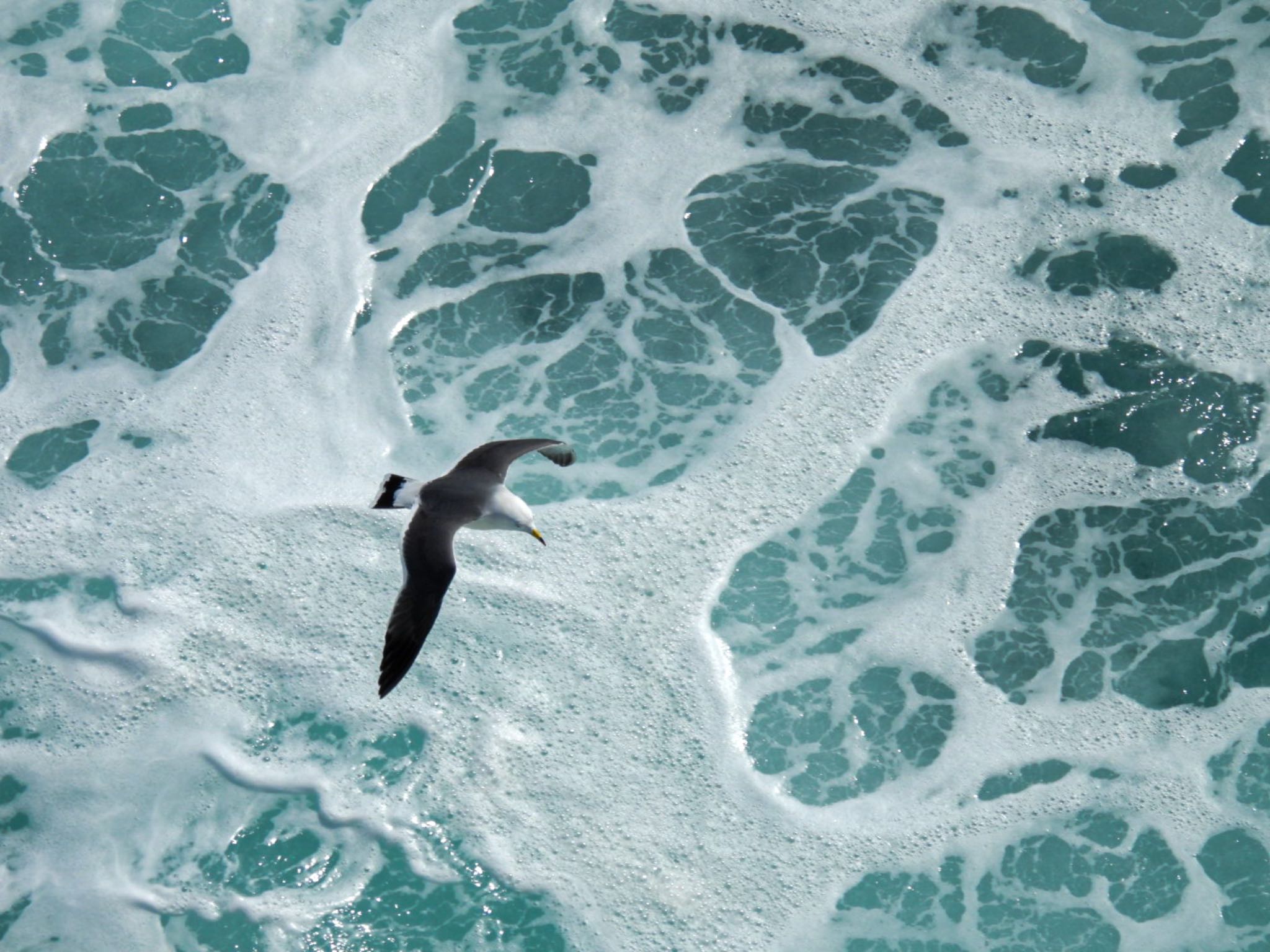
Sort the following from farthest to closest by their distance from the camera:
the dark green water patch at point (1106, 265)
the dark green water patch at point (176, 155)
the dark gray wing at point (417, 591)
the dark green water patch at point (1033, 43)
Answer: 1. the dark green water patch at point (1033, 43)
2. the dark green water patch at point (176, 155)
3. the dark green water patch at point (1106, 265)
4. the dark gray wing at point (417, 591)

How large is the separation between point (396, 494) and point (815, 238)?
3.29 meters

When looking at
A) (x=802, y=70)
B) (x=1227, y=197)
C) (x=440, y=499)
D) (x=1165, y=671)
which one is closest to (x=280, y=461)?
(x=440, y=499)

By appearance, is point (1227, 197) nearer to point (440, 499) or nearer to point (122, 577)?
point (440, 499)

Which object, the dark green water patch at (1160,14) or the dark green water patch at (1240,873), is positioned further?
the dark green water patch at (1160,14)

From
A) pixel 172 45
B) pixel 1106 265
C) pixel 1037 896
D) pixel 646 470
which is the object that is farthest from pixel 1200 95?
pixel 172 45

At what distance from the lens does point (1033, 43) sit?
8.83 m

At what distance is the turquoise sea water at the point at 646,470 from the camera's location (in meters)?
6.65

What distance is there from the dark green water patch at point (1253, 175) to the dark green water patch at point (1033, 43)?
43.1 inches

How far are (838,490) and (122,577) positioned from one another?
384cm

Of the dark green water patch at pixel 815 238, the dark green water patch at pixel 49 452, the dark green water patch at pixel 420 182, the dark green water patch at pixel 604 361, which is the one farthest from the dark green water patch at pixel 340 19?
the dark green water patch at pixel 49 452

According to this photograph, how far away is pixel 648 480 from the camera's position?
747cm

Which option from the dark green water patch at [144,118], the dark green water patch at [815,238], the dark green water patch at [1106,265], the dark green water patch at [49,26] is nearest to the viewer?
the dark green water patch at [815,238]

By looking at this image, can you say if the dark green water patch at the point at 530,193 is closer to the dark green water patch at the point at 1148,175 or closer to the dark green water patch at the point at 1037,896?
the dark green water patch at the point at 1148,175

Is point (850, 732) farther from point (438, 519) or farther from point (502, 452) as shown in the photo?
point (438, 519)
